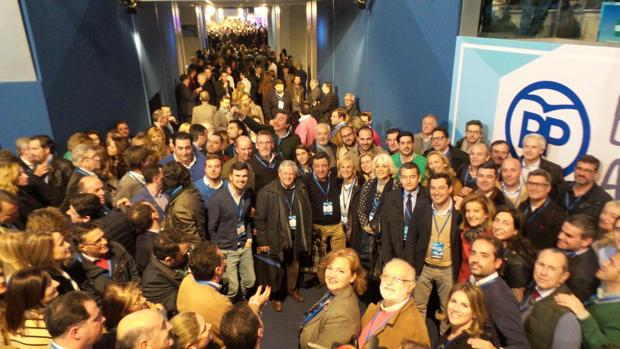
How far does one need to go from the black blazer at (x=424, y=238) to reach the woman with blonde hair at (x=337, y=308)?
924mm

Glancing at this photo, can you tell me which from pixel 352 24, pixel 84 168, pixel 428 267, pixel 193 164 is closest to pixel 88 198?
pixel 84 168

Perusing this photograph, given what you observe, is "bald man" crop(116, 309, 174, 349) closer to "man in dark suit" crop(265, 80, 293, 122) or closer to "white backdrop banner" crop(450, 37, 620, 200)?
"white backdrop banner" crop(450, 37, 620, 200)

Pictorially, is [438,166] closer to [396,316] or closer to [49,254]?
[396,316]

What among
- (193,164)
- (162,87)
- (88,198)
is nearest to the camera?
(88,198)

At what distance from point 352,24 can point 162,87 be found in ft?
16.3

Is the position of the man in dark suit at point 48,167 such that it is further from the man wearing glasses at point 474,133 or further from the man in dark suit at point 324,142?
the man wearing glasses at point 474,133

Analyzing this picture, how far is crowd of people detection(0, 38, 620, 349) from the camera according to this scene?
7.07 ft

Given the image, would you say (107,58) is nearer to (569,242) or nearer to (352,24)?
(352,24)

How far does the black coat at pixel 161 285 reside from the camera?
2701 millimetres

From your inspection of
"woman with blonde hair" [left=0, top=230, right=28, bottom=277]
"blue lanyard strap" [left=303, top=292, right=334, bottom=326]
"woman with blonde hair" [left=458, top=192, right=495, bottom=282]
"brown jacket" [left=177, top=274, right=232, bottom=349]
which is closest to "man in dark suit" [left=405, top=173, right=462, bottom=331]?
"woman with blonde hair" [left=458, top=192, right=495, bottom=282]

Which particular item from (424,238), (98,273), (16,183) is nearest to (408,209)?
(424,238)

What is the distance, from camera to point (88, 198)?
10.1 feet

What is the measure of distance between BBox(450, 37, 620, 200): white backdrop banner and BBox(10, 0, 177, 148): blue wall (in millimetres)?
5055

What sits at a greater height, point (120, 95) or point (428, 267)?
point (120, 95)
